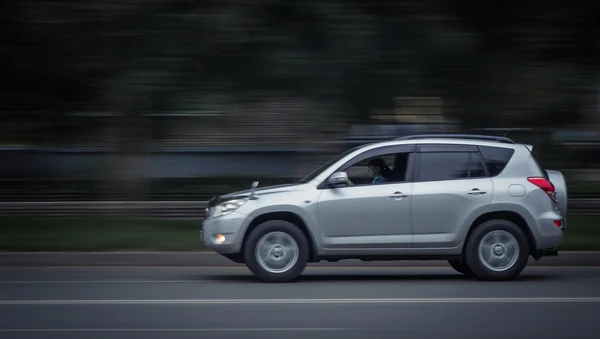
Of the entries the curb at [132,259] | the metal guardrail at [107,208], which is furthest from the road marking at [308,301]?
the metal guardrail at [107,208]

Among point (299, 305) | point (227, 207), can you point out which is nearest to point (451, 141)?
point (227, 207)

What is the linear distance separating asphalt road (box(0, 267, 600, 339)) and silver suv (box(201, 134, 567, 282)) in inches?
13.0

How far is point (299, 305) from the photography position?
363 inches

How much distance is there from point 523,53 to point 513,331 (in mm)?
5628

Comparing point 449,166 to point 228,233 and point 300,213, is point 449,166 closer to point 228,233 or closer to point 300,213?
point 300,213

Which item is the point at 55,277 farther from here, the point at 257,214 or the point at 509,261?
the point at 509,261

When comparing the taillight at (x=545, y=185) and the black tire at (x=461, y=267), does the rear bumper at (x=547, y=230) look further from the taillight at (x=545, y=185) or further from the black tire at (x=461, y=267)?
the black tire at (x=461, y=267)

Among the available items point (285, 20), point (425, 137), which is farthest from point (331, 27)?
point (425, 137)

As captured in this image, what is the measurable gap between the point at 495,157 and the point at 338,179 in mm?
1853

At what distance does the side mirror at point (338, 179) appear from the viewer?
10.8 meters

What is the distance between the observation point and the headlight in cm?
1090

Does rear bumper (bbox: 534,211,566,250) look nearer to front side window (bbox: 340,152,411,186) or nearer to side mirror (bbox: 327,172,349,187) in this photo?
front side window (bbox: 340,152,411,186)

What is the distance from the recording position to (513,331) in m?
7.78

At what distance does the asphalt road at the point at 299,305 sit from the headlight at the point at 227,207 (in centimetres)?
80
